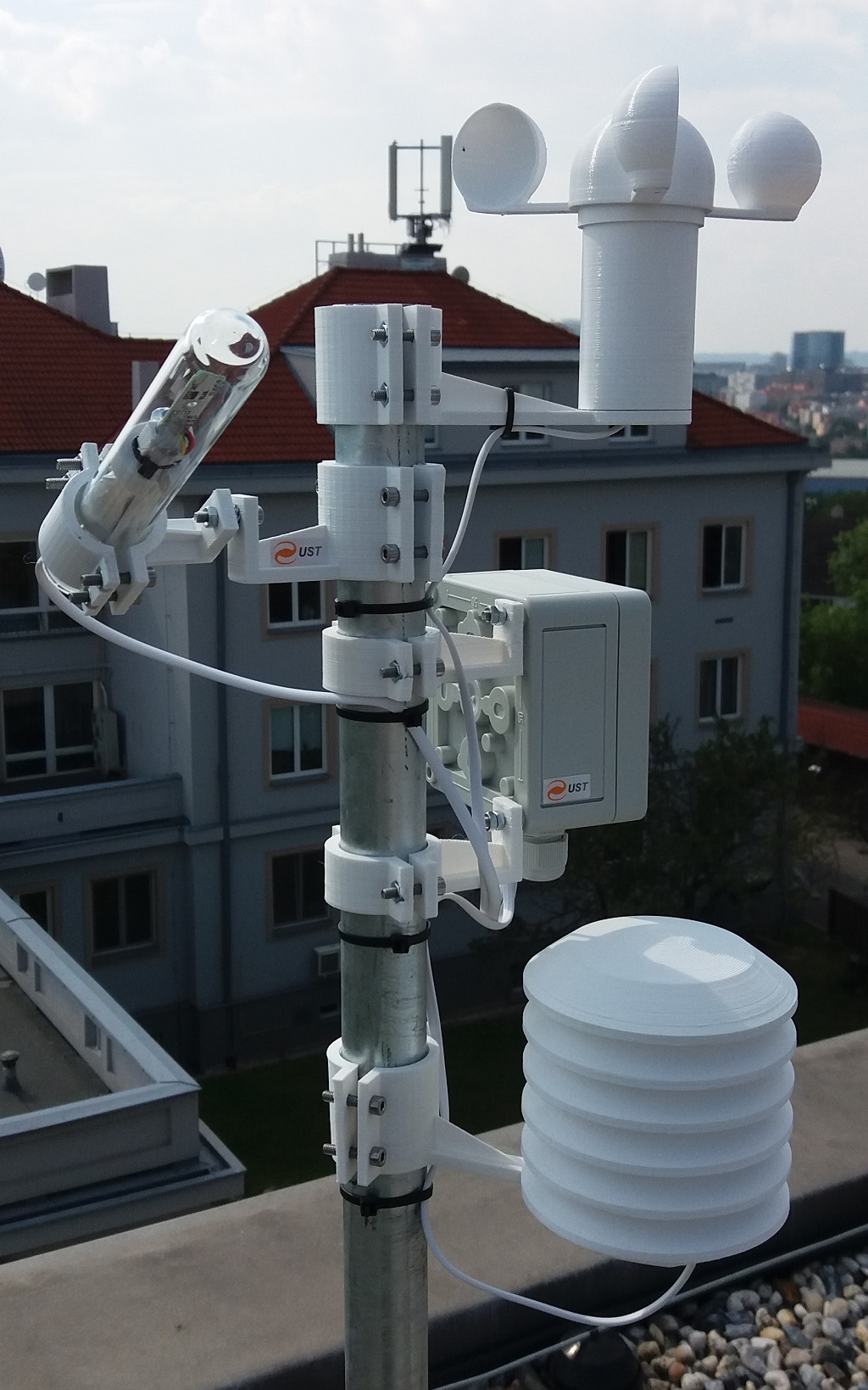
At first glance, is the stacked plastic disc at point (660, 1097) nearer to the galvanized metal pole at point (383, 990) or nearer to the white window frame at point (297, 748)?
the galvanized metal pole at point (383, 990)

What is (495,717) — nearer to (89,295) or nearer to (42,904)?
(42,904)

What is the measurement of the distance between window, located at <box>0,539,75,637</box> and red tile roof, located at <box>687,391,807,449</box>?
11.0m

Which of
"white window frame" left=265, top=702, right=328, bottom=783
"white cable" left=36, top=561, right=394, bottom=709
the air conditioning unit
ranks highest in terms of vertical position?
"white cable" left=36, top=561, right=394, bottom=709

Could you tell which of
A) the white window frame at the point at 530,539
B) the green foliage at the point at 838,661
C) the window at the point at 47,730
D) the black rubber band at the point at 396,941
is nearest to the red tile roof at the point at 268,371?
the white window frame at the point at 530,539

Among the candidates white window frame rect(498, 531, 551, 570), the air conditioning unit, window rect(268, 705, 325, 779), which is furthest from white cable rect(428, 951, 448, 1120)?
white window frame rect(498, 531, 551, 570)

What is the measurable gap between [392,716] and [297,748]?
19026 mm

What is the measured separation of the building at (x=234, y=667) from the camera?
2067 centimetres

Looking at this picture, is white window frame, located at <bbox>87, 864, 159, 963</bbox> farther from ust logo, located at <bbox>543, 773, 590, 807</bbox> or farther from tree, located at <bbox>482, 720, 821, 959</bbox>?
ust logo, located at <bbox>543, 773, 590, 807</bbox>

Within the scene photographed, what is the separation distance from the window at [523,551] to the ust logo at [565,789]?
1984cm

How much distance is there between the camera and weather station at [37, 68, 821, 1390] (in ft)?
9.46

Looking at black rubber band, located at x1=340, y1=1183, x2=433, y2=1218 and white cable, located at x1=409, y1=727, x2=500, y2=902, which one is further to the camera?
black rubber band, located at x1=340, y1=1183, x2=433, y2=1218

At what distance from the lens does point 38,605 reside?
21.5m

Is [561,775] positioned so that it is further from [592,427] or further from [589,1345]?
[589,1345]

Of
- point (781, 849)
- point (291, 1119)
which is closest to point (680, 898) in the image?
point (781, 849)
